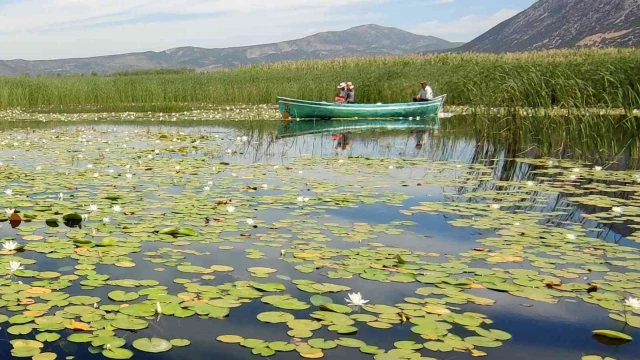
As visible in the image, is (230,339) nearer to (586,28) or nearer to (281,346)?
(281,346)

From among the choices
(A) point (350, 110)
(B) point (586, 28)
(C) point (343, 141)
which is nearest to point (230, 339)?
(C) point (343, 141)

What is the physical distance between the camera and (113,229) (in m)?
5.09

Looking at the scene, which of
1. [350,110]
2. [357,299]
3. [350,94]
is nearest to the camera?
[357,299]

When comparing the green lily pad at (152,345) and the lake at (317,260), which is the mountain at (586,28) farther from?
the green lily pad at (152,345)

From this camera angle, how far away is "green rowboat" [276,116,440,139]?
51.4 ft

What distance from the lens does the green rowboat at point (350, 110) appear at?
1866 centimetres

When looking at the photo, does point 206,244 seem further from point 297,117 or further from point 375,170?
point 297,117

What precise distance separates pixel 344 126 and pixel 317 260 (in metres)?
13.8

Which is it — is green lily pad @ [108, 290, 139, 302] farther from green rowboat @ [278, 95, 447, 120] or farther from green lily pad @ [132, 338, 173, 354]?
green rowboat @ [278, 95, 447, 120]

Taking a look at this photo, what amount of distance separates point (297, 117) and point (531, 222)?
14.2 m

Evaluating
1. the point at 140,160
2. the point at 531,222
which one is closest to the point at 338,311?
the point at 531,222

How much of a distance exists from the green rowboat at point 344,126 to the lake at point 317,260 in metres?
6.35

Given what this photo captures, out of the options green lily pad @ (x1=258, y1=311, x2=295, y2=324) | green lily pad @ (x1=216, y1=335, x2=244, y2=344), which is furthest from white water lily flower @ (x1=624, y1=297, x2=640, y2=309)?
green lily pad @ (x1=216, y1=335, x2=244, y2=344)

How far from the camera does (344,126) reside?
18000mm
